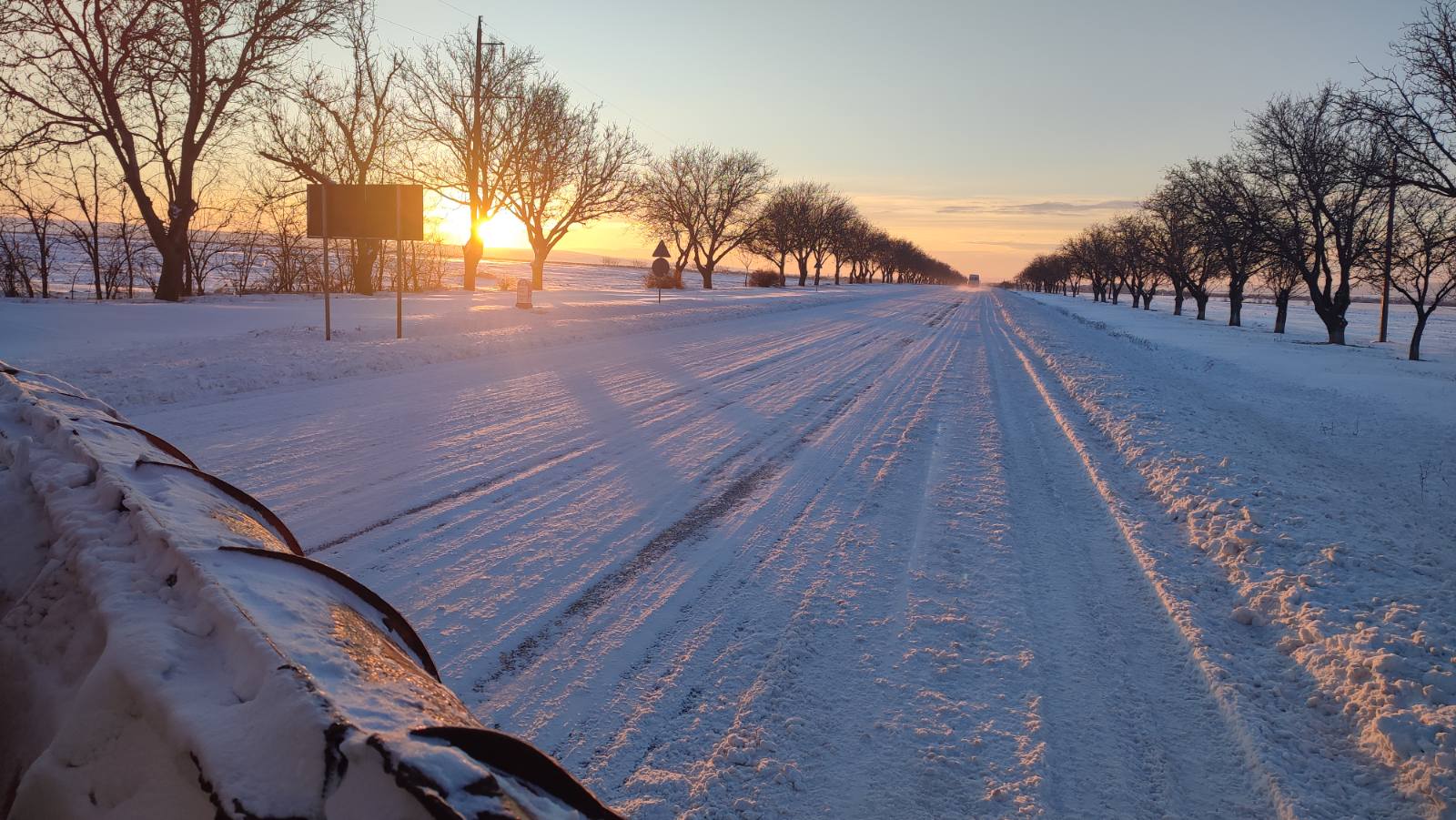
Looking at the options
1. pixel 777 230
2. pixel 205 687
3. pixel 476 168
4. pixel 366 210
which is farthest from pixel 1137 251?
pixel 205 687

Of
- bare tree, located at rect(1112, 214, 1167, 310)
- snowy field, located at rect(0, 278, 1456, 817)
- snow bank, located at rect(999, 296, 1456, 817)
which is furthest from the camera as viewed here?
bare tree, located at rect(1112, 214, 1167, 310)

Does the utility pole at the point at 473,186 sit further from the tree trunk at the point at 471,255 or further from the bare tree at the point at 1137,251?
the bare tree at the point at 1137,251

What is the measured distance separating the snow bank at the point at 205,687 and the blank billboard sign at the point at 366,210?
12547 mm

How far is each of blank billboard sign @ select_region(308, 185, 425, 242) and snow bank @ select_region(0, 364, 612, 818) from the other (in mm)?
12547

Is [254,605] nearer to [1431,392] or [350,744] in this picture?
[350,744]

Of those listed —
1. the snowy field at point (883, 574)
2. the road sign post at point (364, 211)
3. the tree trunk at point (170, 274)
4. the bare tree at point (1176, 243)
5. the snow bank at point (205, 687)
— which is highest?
the bare tree at point (1176, 243)

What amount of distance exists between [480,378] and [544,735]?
834 centimetres

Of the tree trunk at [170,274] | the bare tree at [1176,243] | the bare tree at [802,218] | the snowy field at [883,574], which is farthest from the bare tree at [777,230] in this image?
the snowy field at [883,574]

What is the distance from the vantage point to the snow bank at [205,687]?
1027 millimetres

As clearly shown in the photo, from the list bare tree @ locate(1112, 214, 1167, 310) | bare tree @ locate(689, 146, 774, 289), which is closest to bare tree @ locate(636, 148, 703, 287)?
bare tree @ locate(689, 146, 774, 289)

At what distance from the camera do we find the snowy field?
2734 millimetres

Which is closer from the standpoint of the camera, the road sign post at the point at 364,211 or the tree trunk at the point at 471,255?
the road sign post at the point at 364,211

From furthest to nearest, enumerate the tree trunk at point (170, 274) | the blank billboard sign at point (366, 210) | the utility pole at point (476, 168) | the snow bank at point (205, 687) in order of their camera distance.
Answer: the utility pole at point (476, 168) → the tree trunk at point (170, 274) → the blank billboard sign at point (366, 210) → the snow bank at point (205, 687)

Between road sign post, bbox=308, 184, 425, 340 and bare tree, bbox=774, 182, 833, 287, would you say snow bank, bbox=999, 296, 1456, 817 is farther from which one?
bare tree, bbox=774, 182, 833, 287
